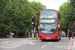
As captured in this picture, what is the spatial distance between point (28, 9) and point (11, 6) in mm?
4201

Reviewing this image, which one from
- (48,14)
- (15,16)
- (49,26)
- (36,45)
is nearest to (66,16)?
(48,14)

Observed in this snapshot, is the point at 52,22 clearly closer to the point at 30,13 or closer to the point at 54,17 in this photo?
the point at 54,17

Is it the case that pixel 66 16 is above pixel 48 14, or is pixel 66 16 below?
below

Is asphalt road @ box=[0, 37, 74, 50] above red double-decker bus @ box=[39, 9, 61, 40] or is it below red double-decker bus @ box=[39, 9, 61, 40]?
Answer: below

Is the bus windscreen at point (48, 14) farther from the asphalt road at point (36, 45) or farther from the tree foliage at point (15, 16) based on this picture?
the tree foliage at point (15, 16)

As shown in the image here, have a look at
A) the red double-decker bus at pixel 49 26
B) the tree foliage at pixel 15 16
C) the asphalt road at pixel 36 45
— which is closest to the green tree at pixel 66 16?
the red double-decker bus at pixel 49 26

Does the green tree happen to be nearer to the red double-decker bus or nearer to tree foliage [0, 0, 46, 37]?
the red double-decker bus

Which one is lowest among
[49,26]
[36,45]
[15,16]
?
[36,45]

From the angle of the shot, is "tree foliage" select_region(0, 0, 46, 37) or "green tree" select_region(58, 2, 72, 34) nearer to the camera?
"green tree" select_region(58, 2, 72, 34)

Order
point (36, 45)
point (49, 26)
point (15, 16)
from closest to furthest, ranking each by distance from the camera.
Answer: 1. point (36, 45)
2. point (49, 26)
3. point (15, 16)

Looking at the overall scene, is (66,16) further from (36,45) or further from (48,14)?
(36,45)

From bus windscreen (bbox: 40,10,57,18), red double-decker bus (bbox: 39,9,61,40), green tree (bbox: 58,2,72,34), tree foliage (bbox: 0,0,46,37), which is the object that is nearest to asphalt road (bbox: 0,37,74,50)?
red double-decker bus (bbox: 39,9,61,40)

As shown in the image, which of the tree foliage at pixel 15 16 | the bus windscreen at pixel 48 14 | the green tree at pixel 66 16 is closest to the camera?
the bus windscreen at pixel 48 14

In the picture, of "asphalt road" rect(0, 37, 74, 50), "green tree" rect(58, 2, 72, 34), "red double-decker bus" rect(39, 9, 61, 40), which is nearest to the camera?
"asphalt road" rect(0, 37, 74, 50)
